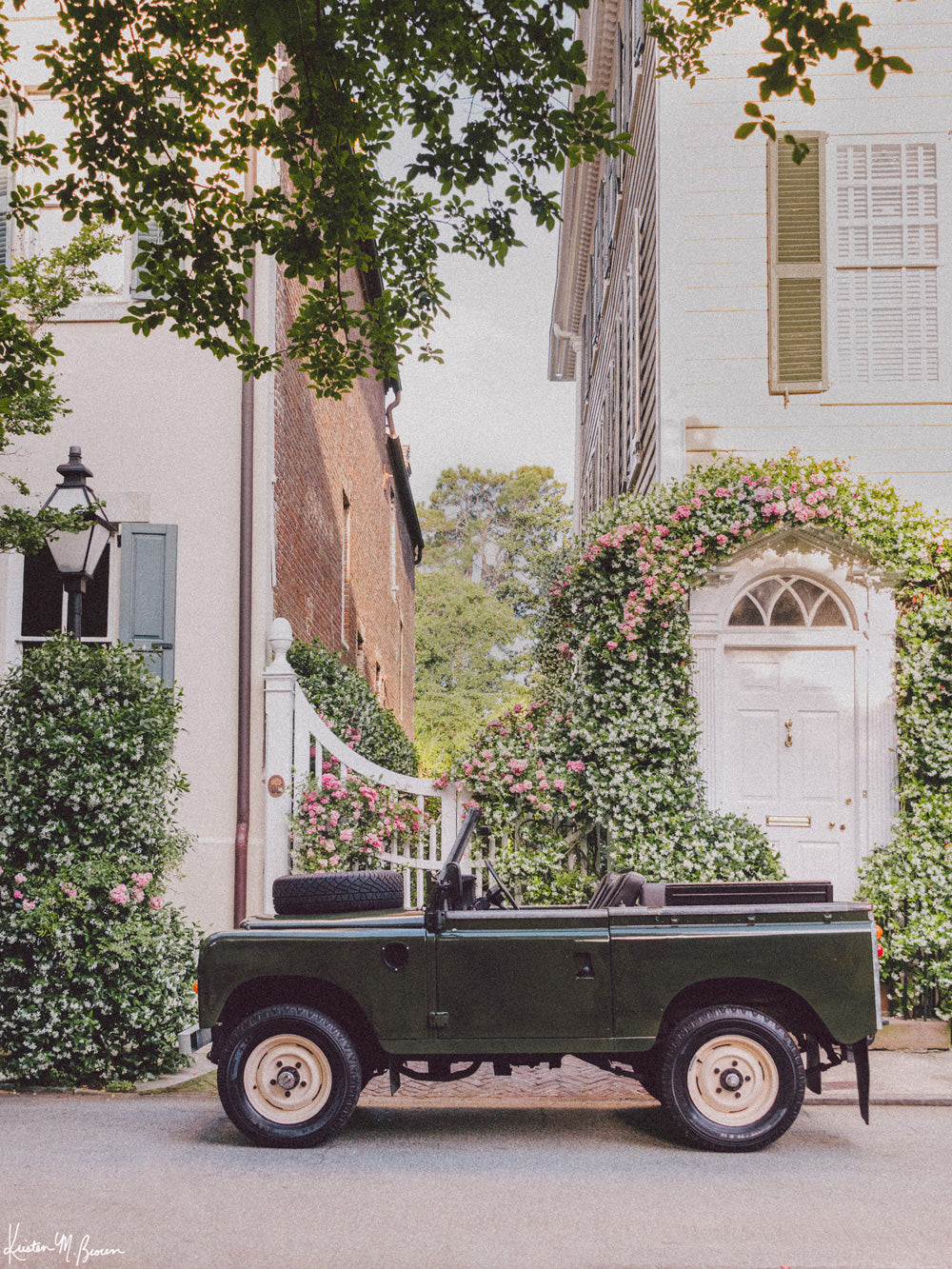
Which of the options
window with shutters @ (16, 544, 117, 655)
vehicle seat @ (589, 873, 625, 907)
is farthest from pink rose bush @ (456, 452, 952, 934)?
window with shutters @ (16, 544, 117, 655)

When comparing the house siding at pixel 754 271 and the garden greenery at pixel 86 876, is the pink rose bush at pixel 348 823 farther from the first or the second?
the house siding at pixel 754 271

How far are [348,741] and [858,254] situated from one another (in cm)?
589

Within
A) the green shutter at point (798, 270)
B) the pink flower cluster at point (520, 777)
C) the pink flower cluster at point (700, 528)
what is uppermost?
the green shutter at point (798, 270)

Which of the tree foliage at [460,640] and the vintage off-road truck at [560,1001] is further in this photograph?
the tree foliage at [460,640]

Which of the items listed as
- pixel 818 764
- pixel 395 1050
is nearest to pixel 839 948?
pixel 395 1050

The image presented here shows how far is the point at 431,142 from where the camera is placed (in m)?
7.25

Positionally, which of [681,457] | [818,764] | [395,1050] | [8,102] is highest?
[8,102]

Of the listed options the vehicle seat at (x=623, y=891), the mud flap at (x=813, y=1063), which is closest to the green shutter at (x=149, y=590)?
the vehicle seat at (x=623, y=891)

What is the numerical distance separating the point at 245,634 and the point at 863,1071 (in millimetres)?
5942

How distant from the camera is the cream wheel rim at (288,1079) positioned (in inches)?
215

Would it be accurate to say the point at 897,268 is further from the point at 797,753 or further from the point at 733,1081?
the point at 733,1081

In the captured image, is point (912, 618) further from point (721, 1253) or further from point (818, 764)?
point (721, 1253)

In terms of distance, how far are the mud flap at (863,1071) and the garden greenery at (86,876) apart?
157 inches

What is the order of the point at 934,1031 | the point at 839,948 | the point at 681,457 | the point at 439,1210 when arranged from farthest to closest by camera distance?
the point at 681,457, the point at 934,1031, the point at 839,948, the point at 439,1210
